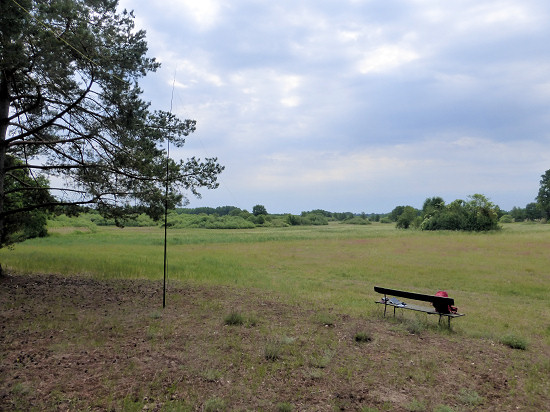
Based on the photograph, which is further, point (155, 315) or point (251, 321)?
point (155, 315)

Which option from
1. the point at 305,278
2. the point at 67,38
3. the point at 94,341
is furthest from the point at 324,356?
the point at 305,278

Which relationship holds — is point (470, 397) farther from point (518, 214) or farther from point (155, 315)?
point (518, 214)

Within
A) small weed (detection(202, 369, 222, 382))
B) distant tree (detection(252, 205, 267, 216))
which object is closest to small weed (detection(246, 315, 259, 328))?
small weed (detection(202, 369, 222, 382))

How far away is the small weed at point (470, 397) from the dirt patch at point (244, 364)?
1 centimetres

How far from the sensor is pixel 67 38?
8047 millimetres

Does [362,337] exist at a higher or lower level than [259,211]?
lower

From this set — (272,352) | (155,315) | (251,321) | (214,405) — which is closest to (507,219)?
(251,321)

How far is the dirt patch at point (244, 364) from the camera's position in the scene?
13.0ft

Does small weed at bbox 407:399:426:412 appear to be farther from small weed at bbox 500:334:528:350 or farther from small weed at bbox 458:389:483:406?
small weed at bbox 500:334:528:350

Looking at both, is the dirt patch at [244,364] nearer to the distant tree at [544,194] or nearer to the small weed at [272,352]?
the small weed at [272,352]

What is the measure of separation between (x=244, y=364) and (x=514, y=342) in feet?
16.8

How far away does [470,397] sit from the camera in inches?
160

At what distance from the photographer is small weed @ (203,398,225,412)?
12.2ft

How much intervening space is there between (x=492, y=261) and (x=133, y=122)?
74.8 feet
